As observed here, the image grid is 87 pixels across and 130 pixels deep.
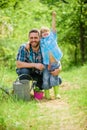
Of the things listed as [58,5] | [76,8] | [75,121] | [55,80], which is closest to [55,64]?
[55,80]

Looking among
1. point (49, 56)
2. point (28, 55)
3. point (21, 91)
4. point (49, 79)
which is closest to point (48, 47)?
point (49, 56)

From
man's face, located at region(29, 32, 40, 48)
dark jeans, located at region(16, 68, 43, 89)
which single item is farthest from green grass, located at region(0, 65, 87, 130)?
man's face, located at region(29, 32, 40, 48)

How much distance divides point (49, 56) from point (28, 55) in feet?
1.37

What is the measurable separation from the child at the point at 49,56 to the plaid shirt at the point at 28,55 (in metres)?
0.15

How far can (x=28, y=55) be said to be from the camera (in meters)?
7.43

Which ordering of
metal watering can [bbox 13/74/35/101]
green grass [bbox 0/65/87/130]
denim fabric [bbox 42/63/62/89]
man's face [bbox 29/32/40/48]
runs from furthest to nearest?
denim fabric [bbox 42/63/62/89], man's face [bbox 29/32/40/48], metal watering can [bbox 13/74/35/101], green grass [bbox 0/65/87/130]

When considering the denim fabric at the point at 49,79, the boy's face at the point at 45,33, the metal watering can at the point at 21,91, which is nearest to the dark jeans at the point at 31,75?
the denim fabric at the point at 49,79

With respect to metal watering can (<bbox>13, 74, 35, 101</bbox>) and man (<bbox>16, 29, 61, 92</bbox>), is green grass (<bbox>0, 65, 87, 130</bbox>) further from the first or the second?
man (<bbox>16, 29, 61, 92</bbox>)

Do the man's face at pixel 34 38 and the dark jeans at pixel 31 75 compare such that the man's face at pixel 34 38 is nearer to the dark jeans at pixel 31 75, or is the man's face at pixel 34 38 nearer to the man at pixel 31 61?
the man at pixel 31 61

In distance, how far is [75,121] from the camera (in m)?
5.61

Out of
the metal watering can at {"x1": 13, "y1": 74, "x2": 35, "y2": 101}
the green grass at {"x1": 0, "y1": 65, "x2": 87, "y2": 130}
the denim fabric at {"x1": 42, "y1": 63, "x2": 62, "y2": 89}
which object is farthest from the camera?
the denim fabric at {"x1": 42, "y1": 63, "x2": 62, "y2": 89}

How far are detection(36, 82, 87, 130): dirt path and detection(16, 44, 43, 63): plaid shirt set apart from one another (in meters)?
0.83

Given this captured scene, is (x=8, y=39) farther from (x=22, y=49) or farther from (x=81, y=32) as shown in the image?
(x=81, y=32)

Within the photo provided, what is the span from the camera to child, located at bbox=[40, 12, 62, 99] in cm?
725
